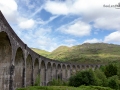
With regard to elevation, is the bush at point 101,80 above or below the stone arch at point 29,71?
below

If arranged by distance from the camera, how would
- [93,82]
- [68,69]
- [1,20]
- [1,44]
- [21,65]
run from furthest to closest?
1. [68,69]
2. [93,82]
3. [21,65]
4. [1,44]
5. [1,20]

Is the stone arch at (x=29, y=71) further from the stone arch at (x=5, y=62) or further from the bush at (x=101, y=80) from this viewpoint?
the bush at (x=101, y=80)

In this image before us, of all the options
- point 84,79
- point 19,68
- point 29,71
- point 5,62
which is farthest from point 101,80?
point 5,62

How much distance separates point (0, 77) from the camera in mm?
22719

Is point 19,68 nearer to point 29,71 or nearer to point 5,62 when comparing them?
point 5,62

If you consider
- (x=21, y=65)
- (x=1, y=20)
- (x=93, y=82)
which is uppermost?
(x=1, y=20)

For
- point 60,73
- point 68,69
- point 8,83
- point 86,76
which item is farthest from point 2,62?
point 68,69

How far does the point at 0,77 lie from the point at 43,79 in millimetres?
23716

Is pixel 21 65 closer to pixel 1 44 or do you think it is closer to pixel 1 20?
pixel 1 44

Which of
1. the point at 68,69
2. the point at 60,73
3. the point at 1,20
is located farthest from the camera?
the point at 68,69

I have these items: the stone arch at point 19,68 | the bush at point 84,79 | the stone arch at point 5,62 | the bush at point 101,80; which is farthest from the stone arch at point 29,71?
the bush at point 101,80

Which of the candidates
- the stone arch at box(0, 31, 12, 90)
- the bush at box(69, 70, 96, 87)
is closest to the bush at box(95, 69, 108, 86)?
the bush at box(69, 70, 96, 87)

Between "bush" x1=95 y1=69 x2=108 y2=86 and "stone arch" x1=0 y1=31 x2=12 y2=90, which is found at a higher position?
"stone arch" x1=0 y1=31 x2=12 y2=90

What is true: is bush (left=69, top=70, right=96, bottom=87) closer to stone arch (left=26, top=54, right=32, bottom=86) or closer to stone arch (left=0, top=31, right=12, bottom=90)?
stone arch (left=26, top=54, right=32, bottom=86)
